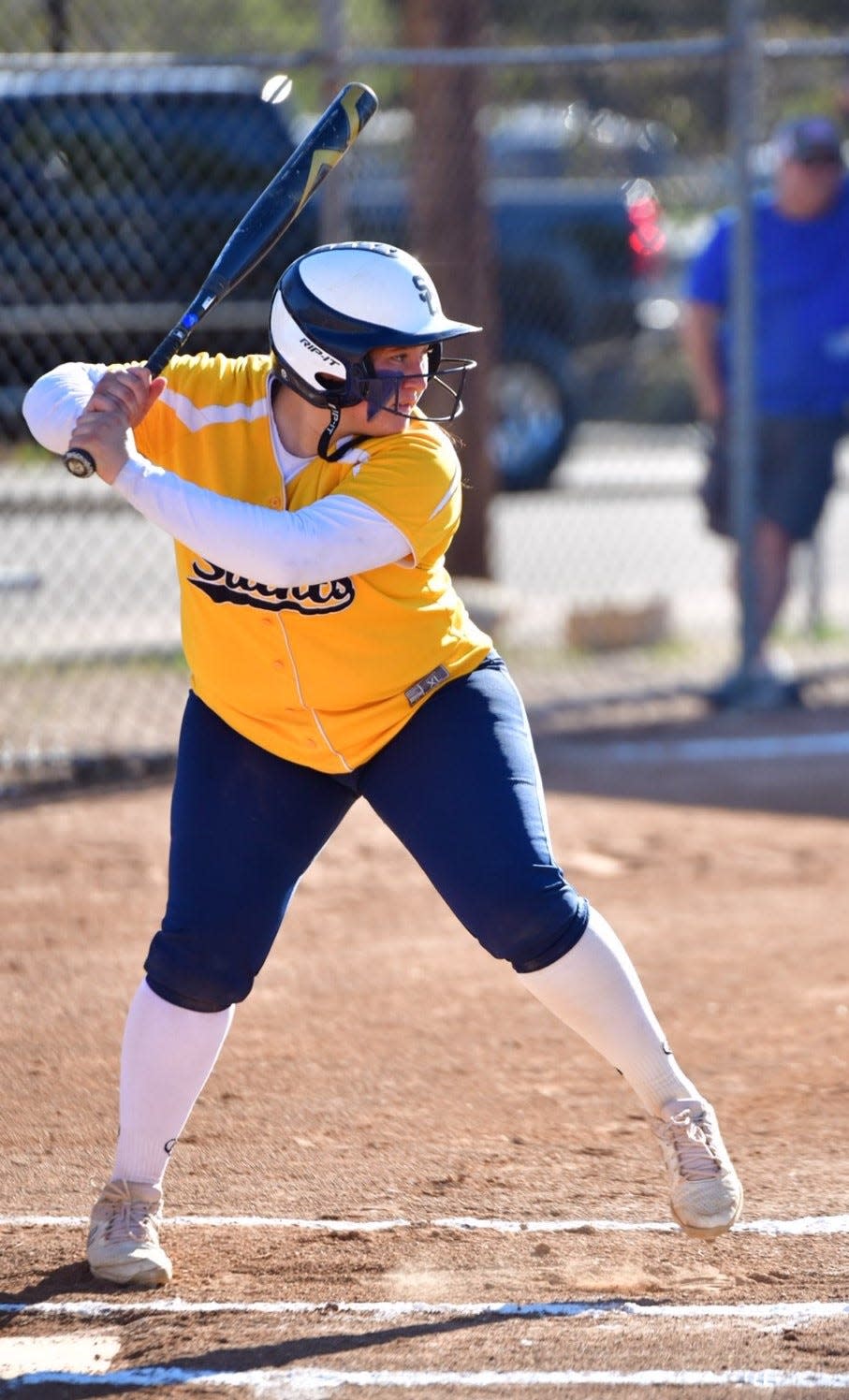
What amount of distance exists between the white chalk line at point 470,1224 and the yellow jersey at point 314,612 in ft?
2.82

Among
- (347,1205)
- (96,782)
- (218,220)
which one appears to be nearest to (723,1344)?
(347,1205)

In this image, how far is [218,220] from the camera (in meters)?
9.27

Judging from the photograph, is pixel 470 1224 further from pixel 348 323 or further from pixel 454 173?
pixel 454 173

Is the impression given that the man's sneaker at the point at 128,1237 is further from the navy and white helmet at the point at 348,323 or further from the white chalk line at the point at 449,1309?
the navy and white helmet at the point at 348,323

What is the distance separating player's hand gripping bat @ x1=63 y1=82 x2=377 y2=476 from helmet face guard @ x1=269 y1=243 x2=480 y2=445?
0.95 feet

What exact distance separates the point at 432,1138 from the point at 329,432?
1539mm

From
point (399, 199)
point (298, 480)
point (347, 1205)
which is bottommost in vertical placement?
point (399, 199)

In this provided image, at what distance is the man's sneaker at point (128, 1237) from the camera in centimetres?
326

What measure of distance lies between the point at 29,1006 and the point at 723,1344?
2297 mm

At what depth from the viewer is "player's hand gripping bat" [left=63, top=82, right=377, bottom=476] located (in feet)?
11.6

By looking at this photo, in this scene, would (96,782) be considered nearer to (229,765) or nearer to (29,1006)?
(29,1006)

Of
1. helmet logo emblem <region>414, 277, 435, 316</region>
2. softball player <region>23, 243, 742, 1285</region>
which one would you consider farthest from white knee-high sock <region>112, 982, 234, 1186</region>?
helmet logo emblem <region>414, 277, 435, 316</region>

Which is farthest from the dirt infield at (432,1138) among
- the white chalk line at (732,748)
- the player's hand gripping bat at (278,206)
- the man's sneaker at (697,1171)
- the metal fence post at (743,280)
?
the metal fence post at (743,280)

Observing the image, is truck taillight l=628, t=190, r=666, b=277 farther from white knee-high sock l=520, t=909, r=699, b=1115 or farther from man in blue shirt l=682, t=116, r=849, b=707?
white knee-high sock l=520, t=909, r=699, b=1115
